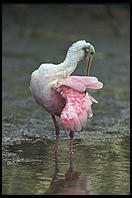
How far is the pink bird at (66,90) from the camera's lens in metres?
7.48

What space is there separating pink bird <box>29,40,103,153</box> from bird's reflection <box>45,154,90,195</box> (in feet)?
2.22

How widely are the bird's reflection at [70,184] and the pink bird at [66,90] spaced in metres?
0.68

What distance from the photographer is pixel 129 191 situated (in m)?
6.30

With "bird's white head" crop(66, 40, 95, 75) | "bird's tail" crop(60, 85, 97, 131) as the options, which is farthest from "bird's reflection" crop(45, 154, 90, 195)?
"bird's white head" crop(66, 40, 95, 75)

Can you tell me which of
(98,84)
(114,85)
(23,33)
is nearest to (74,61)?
(98,84)

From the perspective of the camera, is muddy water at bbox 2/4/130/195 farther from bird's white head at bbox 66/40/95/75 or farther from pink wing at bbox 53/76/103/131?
bird's white head at bbox 66/40/95/75

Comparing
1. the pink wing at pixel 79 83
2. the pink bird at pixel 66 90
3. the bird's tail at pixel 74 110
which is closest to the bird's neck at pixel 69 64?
the pink bird at pixel 66 90

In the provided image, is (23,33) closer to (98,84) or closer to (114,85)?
(114,85)

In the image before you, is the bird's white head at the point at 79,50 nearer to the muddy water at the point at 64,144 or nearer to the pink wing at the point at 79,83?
the pink wing at the point at 79,83

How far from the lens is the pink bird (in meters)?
7.48

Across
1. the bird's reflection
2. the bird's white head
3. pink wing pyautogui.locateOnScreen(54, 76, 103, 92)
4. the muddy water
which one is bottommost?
the bird's reflection

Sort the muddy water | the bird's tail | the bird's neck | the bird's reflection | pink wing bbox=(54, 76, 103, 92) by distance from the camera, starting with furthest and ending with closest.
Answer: the bird's neck
pink wing bbox=(54, 76, 103, 92)
the bird's tail
the muddy water
the bird's reflection

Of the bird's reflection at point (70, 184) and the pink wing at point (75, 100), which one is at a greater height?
the pink wing at point (75, 100)

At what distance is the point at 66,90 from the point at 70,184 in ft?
4.83
